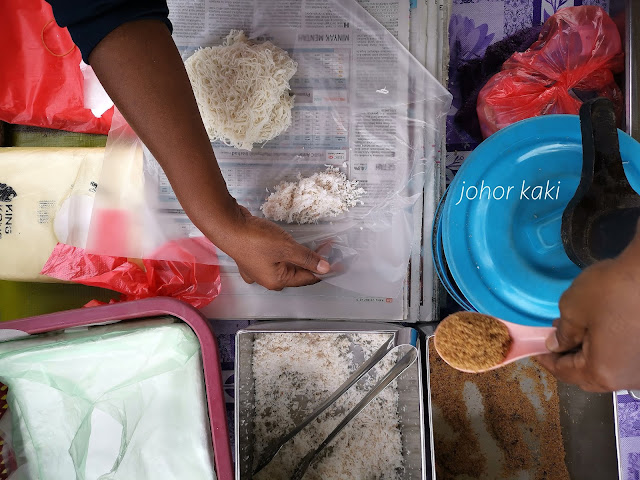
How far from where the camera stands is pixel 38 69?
1.10 metres

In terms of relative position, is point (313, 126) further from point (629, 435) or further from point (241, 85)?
point (629, 435)

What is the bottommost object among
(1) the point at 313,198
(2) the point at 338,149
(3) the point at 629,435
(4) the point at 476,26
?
(3) the point at 629,435

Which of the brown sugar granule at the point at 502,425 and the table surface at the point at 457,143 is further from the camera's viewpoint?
the table surface at the point at 457,143

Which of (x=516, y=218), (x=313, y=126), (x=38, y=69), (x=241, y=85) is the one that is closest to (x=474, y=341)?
(x=516, y=218)

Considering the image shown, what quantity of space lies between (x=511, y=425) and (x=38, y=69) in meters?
1.38

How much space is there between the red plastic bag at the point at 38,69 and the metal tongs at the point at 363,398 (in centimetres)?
85

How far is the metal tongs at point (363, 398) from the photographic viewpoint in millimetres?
919

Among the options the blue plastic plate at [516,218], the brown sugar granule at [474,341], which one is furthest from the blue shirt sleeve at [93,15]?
the brown sugar granule at [474,341]

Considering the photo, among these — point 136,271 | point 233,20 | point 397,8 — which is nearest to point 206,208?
point 136,271

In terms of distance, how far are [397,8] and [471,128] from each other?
0.33m

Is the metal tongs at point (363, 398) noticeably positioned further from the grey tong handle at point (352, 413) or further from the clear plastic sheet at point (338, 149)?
the clear plastic sheet at point (338, 149)

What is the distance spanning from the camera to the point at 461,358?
0.75 m

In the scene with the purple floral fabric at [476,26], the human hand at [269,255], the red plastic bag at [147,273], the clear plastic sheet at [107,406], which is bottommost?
the clear plastic sheet at [107,406]

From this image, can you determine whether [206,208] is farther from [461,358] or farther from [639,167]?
[639,167]
